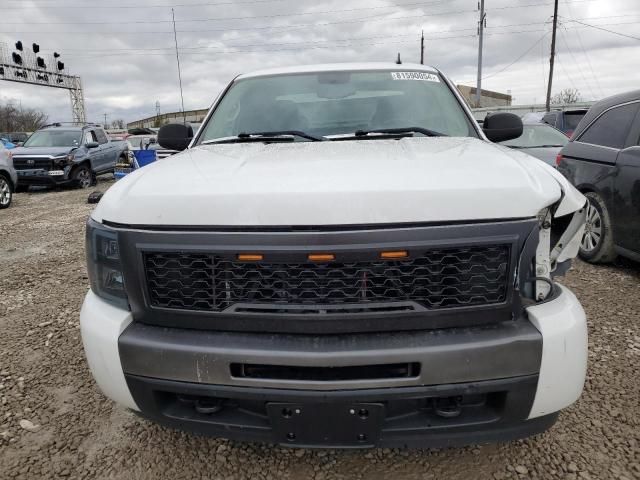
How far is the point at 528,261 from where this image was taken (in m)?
1.60

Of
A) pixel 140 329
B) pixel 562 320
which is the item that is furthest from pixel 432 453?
pixel 140 329

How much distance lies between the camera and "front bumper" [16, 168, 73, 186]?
41.4 ft

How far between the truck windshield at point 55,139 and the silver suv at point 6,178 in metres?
3.43

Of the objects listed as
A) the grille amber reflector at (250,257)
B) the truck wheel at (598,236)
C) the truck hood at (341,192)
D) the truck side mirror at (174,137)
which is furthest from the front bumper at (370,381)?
the truck wheel at (598,236)

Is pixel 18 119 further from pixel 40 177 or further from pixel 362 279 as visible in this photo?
pixel 362 279

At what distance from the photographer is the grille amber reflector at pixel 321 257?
1555 millimetres

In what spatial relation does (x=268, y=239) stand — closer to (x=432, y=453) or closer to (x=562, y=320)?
(x=562, y=320)

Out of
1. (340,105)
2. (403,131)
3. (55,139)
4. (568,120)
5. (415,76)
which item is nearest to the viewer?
(403,131)

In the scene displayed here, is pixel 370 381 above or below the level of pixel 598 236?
above

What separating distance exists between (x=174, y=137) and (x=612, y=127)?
425cm

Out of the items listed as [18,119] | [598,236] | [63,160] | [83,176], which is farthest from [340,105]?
[18,119]

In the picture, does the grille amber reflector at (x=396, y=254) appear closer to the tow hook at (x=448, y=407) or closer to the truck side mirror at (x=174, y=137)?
the tow hook at (x=448, y=407)

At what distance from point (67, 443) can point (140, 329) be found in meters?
1.04

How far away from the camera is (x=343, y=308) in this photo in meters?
1.60
